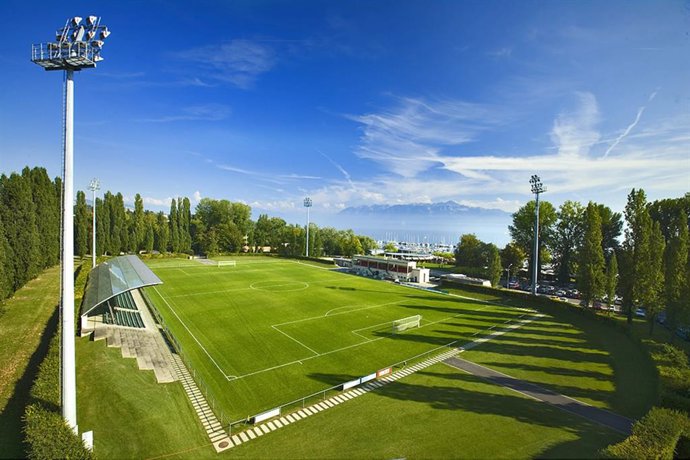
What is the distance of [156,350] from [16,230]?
26.0 meters

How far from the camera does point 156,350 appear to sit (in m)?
22.8

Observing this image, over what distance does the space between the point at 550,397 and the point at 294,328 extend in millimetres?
19943

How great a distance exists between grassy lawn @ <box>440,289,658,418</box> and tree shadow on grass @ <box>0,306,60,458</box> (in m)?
24.7

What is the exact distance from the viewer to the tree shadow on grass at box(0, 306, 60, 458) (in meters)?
11.9

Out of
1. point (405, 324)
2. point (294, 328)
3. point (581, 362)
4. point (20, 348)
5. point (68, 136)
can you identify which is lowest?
point (581, 362)

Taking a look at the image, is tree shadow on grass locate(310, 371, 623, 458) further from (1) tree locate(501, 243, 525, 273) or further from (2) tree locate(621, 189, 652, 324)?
(1) tree locate(501, 243, 525, 273)

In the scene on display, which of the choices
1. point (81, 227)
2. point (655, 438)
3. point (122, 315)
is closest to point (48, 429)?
point (122, 315)

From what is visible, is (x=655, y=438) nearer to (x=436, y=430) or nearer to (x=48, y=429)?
(x=436, y=430)

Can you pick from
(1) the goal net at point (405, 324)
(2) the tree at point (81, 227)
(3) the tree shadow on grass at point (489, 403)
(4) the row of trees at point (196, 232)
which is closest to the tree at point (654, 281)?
(1) the goal net at point (405, 324)

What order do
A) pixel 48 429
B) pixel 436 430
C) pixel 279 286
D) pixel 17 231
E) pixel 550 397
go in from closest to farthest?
1. pixel 48 429
2. pixel 436 430
3. pixel 550 397
4. pixel 17 231
5. pixel 279 286

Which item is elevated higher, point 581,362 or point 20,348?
point 20,348

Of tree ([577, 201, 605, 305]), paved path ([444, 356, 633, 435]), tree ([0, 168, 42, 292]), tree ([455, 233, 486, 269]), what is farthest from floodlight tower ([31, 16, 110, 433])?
tree ([455, 233, 486, 269])

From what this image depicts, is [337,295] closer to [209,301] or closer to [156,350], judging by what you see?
[209,301]

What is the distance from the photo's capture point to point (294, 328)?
2941 cm
